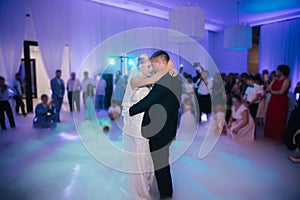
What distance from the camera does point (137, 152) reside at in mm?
2137

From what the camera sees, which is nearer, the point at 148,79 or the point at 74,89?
the point at 148,79

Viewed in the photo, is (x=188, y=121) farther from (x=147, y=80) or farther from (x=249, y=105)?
(x=147, y=80)

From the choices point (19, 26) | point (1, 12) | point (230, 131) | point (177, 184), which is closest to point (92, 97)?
point (19, 26)

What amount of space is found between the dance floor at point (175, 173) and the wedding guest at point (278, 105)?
1.01 feet

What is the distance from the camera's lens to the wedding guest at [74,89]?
6023 millimetres

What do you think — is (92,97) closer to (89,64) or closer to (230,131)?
(89,64)

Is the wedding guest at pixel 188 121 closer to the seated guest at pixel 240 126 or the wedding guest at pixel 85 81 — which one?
the seated guest at pixel 240 126

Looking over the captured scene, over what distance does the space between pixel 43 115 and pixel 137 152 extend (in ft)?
11.5

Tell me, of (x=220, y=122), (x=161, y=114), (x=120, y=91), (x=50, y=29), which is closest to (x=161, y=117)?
(x=161, y=114)

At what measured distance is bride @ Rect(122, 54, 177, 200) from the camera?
200cm

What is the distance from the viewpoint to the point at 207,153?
137 inches

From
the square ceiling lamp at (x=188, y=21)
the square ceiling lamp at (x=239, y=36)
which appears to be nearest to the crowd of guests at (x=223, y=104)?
the square ceiling lamp at (x=239, y=36)

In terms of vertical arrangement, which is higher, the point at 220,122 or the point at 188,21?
the point at 188,21

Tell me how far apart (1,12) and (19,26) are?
0.46 metres
